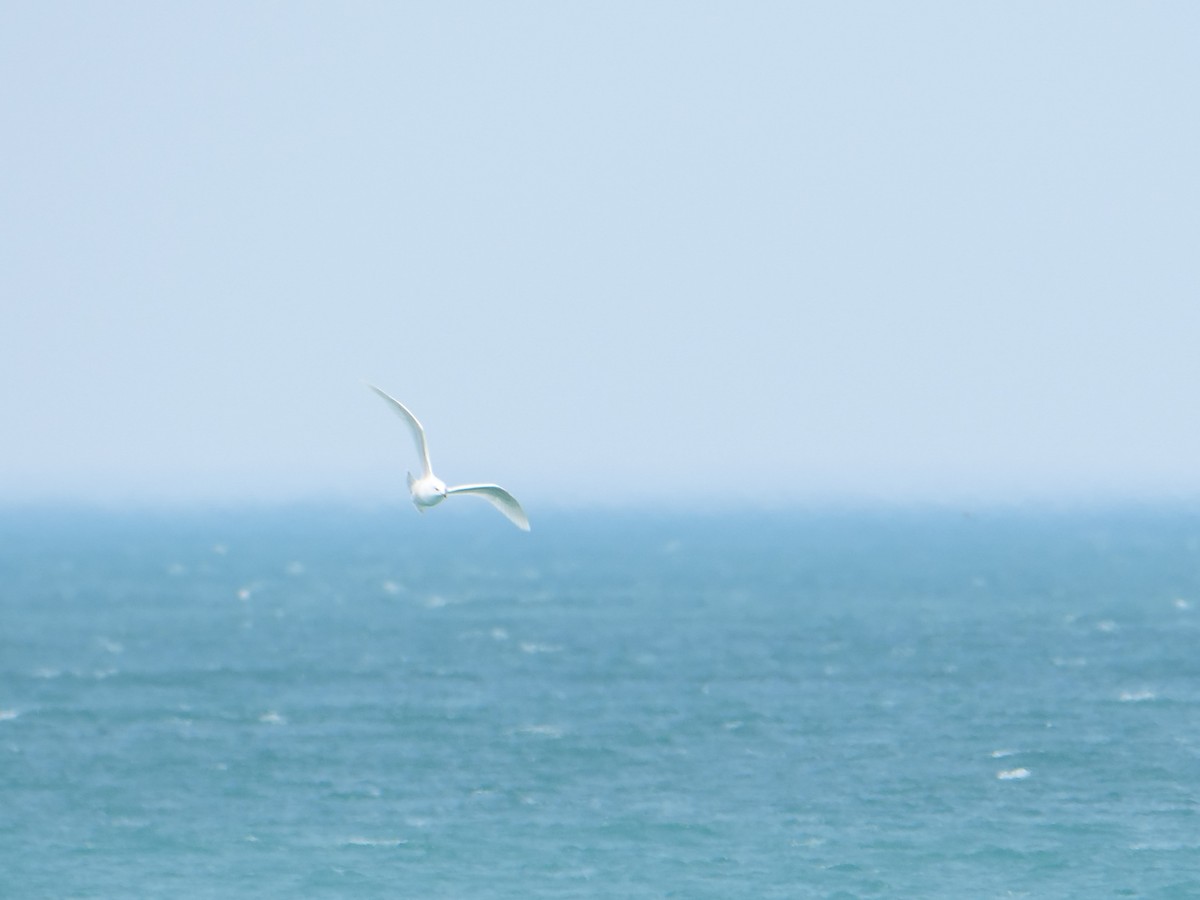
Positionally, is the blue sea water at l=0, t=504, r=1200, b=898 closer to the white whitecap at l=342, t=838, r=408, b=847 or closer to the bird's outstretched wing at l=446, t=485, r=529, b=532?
the white whitecap at l=342, t=838, r=408, b=847

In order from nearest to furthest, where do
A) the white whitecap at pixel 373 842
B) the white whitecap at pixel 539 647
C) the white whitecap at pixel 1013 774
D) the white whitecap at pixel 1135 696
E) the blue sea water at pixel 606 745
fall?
the blue sea water at pixel 606 745 → the white whitecap at pixel 373 842 → the white whitecap at pixel 1013 774 → the white whitecap at pixel 1135 696 → the white whitecap at pixel 539 647

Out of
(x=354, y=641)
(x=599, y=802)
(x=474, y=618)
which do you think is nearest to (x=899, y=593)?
(x=474, y=618)

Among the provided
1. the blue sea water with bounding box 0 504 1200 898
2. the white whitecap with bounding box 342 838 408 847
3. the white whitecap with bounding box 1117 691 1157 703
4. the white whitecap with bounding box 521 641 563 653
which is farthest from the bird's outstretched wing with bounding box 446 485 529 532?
the white whitecap with bounding box 521 641 563 653

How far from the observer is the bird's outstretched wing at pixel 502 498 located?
30016 mm

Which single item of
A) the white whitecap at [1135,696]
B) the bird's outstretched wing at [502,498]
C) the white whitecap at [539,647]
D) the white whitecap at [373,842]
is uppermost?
the bird's outstretched wing at [502,498]

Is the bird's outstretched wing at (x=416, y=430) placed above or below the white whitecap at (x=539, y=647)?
above

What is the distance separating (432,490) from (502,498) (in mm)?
1255

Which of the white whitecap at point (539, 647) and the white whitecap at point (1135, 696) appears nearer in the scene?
the white whitecap at point (1135, 696)

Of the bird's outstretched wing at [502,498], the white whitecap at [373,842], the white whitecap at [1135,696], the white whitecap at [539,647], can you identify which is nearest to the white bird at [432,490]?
the bird's outstretched wing at [502,498]

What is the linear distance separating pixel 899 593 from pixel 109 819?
76.9 meters

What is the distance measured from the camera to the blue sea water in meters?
46.6

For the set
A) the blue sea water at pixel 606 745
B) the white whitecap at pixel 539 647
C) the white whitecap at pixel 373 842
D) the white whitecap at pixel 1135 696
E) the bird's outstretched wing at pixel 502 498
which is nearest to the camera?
the bird's outstretched wing at pixel 502 498

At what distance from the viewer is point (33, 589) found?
134 m

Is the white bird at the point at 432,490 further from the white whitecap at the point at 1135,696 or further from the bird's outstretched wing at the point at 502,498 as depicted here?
the white whitecap at the point at 1135,696
